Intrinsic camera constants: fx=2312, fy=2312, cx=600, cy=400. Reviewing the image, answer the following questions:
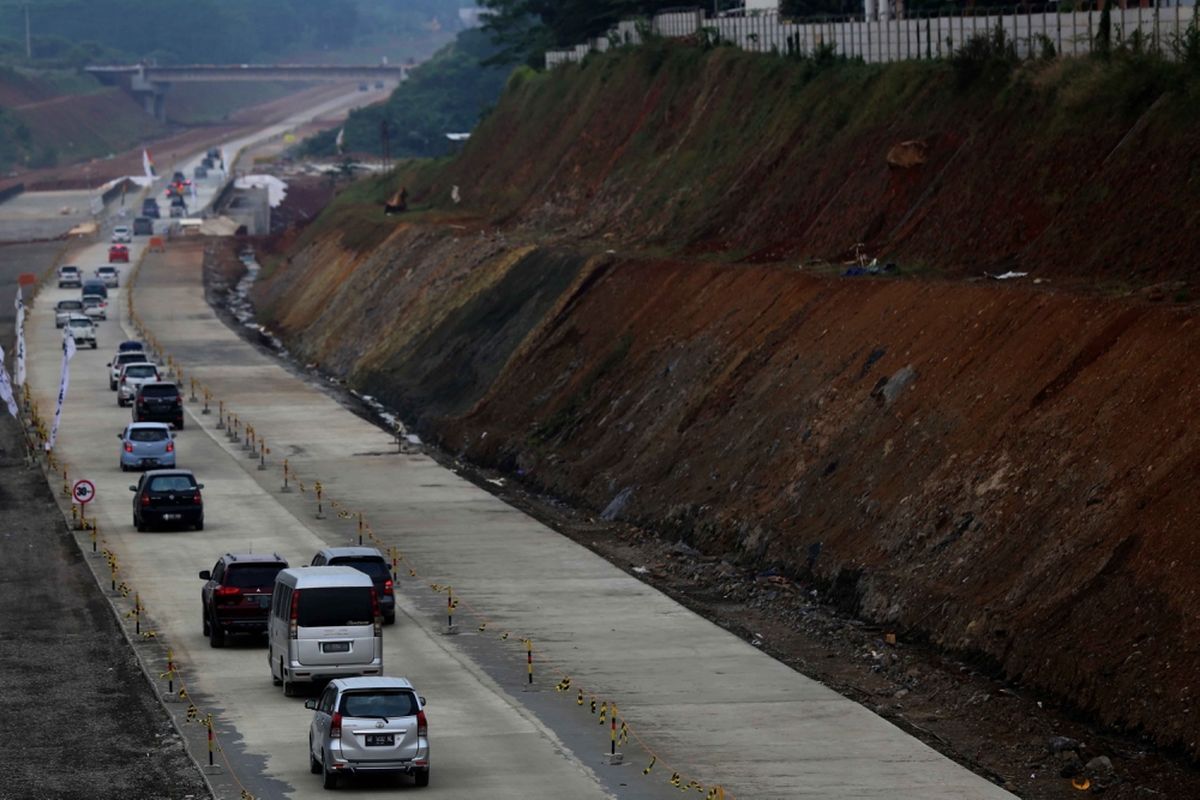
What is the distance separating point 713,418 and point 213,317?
60.5m

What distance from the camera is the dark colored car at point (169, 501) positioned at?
52219 mm

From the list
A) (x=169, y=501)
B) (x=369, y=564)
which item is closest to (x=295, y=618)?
A: (x=369, y=564)

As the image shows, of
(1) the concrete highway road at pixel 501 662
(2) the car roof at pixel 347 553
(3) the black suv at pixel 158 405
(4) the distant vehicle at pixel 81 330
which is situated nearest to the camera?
(1) the concrete highway road at pixel 501 662

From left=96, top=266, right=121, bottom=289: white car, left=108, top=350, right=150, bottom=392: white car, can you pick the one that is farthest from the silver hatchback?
left=96, top=266, right=121, bottom=289: white car

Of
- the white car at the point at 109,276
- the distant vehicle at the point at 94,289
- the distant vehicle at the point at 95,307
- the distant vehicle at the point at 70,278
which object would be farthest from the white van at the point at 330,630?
the white car at the point at 109,276

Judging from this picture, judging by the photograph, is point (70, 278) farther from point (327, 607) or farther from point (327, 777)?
point (327, 777)

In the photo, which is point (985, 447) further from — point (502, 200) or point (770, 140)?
point (502, 200)

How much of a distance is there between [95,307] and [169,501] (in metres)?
62.0

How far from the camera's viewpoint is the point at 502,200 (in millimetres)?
105875

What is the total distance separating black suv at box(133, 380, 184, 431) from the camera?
71.4m

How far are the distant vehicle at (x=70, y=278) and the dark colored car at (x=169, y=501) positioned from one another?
253 feet

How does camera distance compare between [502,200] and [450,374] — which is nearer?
[450,374]

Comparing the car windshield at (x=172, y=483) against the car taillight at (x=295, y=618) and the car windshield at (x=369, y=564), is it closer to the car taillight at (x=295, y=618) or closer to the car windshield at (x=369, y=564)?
the car windshield at (x=369, y=564)

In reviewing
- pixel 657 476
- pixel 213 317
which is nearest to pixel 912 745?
pixel 657 476
